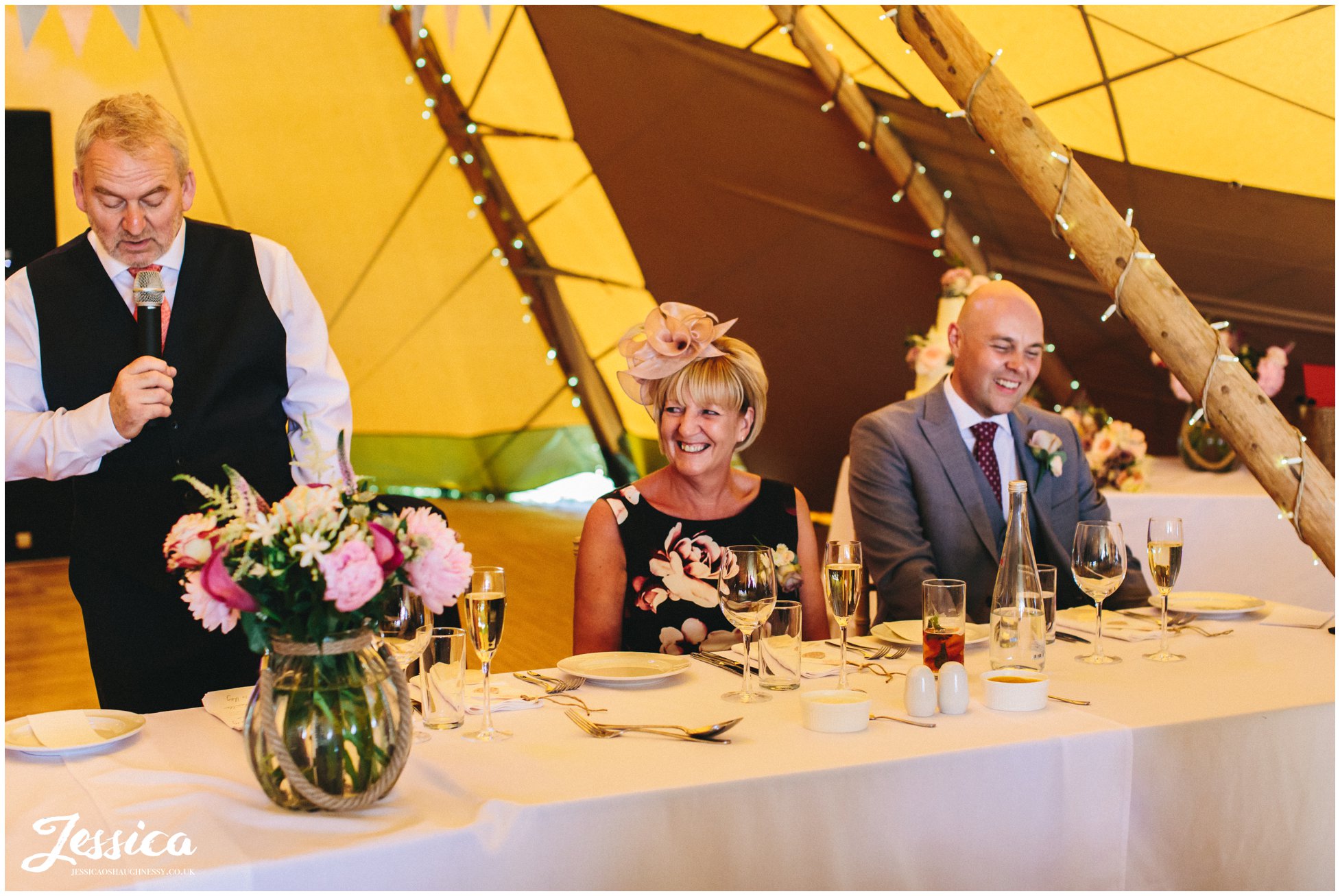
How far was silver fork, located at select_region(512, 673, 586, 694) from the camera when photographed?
5.67 feet

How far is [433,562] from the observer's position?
1286 millimetres

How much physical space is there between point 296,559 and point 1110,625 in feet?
5.09

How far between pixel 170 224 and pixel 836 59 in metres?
3.79

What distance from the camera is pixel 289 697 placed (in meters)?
1.24

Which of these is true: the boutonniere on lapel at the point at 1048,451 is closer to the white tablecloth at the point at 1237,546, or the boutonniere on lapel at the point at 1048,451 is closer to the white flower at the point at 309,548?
the white tablecloth at the point at 1237,546

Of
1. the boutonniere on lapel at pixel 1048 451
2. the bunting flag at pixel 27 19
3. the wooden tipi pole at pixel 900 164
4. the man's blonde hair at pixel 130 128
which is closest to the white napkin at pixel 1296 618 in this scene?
the boutonniere on lapel at pixel 1048 451

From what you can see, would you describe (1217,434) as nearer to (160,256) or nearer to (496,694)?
(496,694)

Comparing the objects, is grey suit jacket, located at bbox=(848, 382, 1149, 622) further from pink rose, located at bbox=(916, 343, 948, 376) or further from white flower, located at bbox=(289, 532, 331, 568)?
white flower, located at bbox=(289, 532, 331, 568)

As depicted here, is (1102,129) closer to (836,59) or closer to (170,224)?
(836,59)

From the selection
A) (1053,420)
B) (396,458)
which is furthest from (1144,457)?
(396,458)

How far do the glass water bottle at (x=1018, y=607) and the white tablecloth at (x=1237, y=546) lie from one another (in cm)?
212

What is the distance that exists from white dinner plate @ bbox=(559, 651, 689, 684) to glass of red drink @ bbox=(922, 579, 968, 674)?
1.21 ft

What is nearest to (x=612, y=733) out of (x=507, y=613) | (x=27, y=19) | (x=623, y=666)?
(x=623, y=666)

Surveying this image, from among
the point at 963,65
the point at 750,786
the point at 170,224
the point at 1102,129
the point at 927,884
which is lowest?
the point at 927,884
